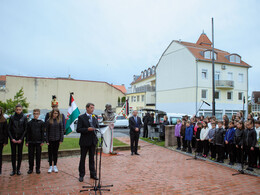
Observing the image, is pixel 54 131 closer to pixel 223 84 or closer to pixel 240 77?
pixel 223 84

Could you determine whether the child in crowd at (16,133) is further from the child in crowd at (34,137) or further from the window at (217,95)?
the window at (217,95)

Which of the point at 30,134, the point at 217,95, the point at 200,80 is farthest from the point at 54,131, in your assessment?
the point at 217,95

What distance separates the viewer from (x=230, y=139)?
26.4 ft

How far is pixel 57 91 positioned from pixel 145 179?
39.3 m

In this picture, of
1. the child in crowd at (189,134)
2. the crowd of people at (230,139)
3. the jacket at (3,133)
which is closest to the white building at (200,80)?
the child in crowd at (189,134)

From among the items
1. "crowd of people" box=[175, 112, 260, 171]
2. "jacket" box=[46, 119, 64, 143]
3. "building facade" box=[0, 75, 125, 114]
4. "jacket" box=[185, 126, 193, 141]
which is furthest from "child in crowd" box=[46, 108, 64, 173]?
"building facade" box=[0, 75, 125, 114]

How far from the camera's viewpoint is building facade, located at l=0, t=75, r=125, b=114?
39688 mm

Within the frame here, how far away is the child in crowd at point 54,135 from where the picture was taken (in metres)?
6.31

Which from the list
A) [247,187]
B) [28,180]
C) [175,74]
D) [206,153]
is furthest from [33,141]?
[175,74]

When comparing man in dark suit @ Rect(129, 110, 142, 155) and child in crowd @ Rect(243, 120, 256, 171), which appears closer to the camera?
child in crowd @ Rect(243, 120, 256, 171)

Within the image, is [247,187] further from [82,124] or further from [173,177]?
[82,124]

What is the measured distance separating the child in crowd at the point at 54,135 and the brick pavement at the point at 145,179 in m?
A: 0.48

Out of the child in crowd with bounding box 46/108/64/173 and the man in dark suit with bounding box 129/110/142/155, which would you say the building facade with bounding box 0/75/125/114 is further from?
the child in crowd with bounding box 46/108/64/173

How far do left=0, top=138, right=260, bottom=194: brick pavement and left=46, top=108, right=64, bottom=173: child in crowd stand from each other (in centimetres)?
48
